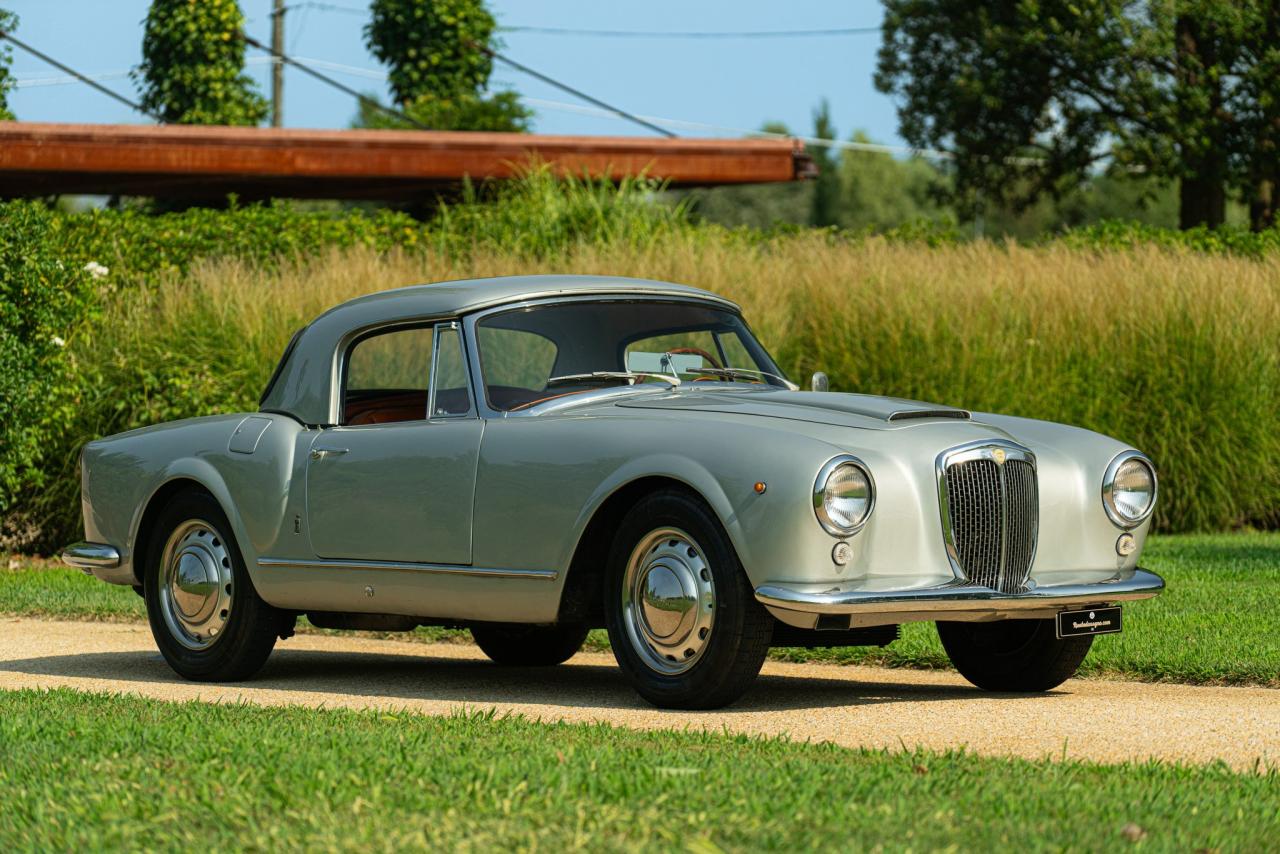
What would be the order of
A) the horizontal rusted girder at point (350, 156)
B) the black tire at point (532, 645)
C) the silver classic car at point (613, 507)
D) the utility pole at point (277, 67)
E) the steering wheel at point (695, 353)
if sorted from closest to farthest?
1. the silver classic car at point (613, 507)
2. the steering wheel at point (695, 353)
3. the black tire at point (532, 645)
4. the horizontal rusted girder at point (350, 156)
5. the utility pole at point (277, 67)

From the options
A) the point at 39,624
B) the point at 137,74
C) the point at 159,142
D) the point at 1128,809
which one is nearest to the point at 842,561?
the point at 1128,809

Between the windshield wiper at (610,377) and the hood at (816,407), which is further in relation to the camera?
the windshield wiper at (610,377)

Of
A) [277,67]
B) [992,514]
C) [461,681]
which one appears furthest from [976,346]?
[277,67]

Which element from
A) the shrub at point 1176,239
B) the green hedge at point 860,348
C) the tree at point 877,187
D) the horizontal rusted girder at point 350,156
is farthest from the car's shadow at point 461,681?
the tree at point 877,187

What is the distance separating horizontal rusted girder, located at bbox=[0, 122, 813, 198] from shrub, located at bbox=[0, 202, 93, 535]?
24.5 ft

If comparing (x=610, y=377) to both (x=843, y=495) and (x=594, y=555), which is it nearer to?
(x=594, y=555)

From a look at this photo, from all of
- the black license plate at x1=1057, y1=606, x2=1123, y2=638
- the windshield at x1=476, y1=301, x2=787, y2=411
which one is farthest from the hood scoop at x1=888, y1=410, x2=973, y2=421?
the windshield at x1=476, y1=301, x2=787, y2=411

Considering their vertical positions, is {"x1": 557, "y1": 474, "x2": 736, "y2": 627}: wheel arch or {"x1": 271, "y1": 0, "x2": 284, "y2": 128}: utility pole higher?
{"x1": 271, "y1": 0, "x2": 284, "y2": 128}: utility pole

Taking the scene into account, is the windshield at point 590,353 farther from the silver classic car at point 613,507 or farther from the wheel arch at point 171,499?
the wheel arch at point 171,499

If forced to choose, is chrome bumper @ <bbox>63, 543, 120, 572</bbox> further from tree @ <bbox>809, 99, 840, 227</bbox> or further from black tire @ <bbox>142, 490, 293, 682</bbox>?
tree @ <bbox>809, 99, 840, 227</bbox>

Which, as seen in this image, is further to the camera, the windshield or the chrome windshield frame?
the windshield

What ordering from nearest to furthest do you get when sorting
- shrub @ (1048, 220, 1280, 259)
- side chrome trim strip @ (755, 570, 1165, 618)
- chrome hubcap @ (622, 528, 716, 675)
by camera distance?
side chrome trim strip @ (755, 570, 1165, 618) → chrome hubcap @ (622, 528, 716, 675) → shrub @ (1048, 220, 1280, 259)

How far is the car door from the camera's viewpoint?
7297mm

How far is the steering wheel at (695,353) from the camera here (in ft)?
25.7
